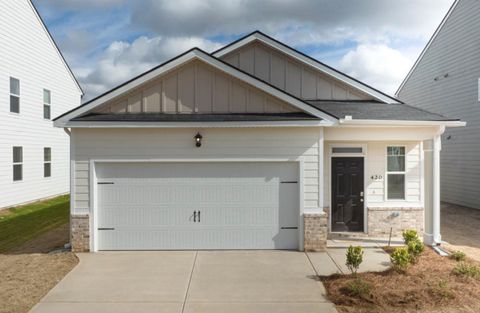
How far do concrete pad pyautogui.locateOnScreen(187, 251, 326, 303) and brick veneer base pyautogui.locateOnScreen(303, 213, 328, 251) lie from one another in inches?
15.4

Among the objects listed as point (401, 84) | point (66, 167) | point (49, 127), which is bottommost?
point (66, 167)

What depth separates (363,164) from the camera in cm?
1116

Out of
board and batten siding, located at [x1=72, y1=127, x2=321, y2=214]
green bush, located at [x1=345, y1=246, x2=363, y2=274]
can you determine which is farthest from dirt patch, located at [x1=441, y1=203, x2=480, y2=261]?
board and batten siding, located at [x1=72, y1=127, x2=321, y2=214]

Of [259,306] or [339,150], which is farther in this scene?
[339,150]

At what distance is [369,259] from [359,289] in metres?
2.49

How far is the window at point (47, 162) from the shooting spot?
19359 mm

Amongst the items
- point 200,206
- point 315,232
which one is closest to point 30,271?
point 200,206

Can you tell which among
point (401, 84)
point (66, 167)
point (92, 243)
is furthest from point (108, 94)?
point (401, 84)

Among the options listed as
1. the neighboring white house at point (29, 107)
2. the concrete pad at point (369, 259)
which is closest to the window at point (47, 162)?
the neighboring white house at point (29, 107)

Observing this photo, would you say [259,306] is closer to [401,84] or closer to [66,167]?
[66,167]

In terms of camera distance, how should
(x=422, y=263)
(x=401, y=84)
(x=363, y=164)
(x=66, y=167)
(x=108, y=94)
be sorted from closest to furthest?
(x=422, y=263)
(x=108, y=94)
(x=363, y=164)
(x=66, y=167)
(x=401, y=84)

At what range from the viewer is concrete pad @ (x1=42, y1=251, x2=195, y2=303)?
664 cm

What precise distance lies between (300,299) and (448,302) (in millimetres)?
2357

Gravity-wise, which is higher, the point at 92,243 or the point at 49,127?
the point at 49,127
